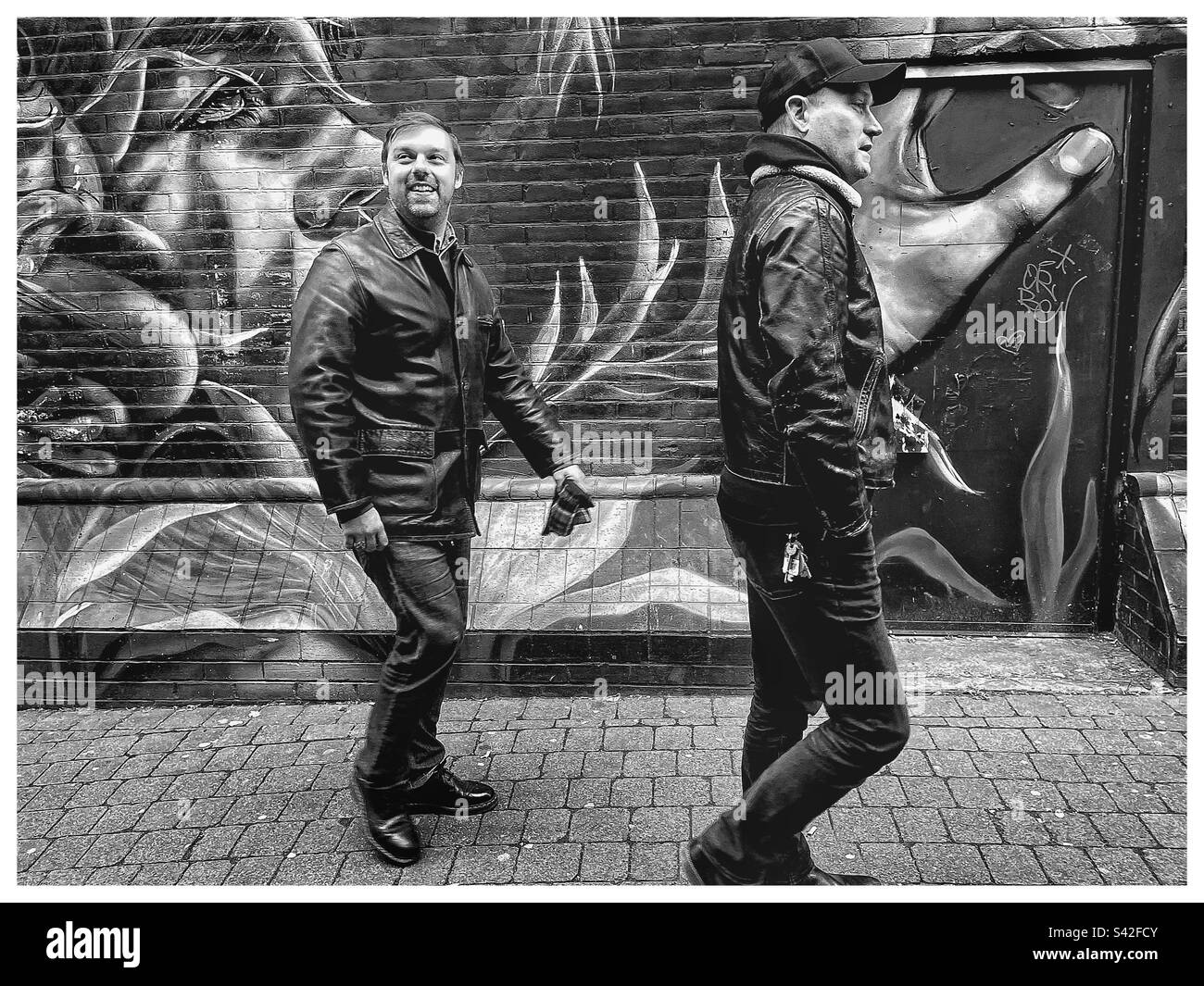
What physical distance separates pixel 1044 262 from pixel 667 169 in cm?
208

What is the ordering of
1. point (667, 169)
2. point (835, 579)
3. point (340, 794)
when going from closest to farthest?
1. point (835, 579)
2. point (340, 794)
3. point (667, 169)

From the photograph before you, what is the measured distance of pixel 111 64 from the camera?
507 cm

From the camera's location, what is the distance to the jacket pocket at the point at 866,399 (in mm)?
2836

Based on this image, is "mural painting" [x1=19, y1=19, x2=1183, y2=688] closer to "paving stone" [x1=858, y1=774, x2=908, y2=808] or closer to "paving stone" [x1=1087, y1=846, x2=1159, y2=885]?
"paving stone" [x1=858, y1=774, x2=908, y2=808]

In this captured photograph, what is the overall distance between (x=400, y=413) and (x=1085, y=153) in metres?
3.92

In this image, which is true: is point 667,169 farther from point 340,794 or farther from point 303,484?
point 340,794

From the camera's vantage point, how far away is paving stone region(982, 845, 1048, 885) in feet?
10.3

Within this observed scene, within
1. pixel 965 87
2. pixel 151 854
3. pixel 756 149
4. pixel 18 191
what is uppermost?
pixel 965 87

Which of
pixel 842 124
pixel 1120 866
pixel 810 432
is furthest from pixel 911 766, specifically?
pixel 842 124

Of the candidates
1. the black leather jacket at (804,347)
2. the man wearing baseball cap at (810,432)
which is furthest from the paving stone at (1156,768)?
the black leather jacket at (804,347)

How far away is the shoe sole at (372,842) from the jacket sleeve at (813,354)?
6.20 feet

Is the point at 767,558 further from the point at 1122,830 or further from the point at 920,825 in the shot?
the point at 1122,830

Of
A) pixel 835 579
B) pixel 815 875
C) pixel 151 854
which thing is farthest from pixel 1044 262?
pixel 151 854

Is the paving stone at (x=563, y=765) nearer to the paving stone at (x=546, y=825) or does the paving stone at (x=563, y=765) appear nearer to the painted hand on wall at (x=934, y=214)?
the paving stone at (x=546, y=825)
